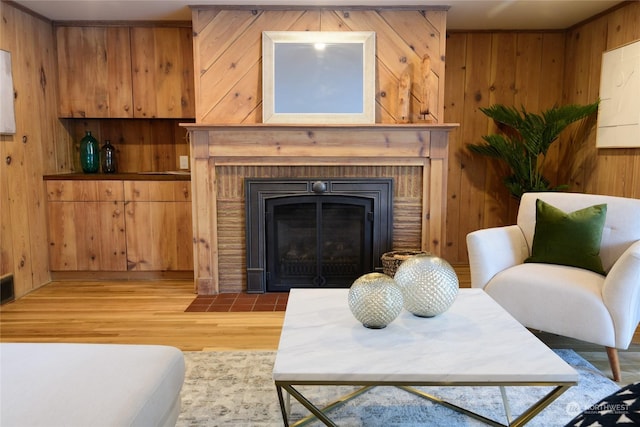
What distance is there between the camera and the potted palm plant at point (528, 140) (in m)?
3.68

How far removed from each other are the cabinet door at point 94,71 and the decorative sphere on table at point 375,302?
10.4 ft

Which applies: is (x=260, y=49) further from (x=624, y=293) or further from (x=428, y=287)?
(x=624, y=293)

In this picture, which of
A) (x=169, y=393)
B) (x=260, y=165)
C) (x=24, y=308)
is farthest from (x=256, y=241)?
(x=169, y=393)

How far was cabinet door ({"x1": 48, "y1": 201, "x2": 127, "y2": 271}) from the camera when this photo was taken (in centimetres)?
395

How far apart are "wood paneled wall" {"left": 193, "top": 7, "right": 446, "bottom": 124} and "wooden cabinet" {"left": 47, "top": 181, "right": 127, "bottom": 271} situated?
43.3 inches

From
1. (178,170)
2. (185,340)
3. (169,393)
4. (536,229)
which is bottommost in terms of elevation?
(185,340)

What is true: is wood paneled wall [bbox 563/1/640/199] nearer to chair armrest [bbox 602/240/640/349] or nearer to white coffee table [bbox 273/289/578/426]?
chair armrest [bbox 602/240/640/349]

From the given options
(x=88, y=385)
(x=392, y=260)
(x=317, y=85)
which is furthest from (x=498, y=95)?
(x=88, y=385)

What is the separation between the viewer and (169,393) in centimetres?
140

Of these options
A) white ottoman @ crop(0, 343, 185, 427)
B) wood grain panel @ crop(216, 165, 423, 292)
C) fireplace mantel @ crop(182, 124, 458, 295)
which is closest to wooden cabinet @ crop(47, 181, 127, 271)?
fireplace mantel @ crop(182, 124, 458, 295)

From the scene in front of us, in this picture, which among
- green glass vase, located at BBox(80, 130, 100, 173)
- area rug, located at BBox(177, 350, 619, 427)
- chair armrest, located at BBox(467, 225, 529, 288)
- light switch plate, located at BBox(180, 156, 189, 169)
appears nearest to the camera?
area rug, located at BBox(177, 350, 619, 427)

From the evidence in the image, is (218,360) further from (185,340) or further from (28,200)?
(28,200)

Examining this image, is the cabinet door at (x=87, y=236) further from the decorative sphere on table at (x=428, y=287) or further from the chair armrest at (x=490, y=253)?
the decorative sphere on table at (x=428, y=287)

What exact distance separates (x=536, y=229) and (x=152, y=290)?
276cm
